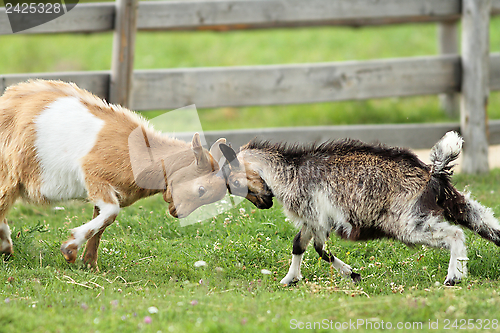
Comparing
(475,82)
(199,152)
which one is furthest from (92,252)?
(475,82)

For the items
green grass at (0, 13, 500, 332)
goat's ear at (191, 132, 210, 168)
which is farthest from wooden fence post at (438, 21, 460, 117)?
goat's ear at (191, 132, 210, 168)

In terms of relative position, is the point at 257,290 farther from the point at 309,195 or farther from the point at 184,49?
the point at 184,49

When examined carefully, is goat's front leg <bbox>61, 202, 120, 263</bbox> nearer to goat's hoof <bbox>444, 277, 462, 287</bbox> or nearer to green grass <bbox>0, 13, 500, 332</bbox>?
green grass <bbox>0, 13, 500, 332</bbox>

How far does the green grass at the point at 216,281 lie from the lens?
3350 millimetres

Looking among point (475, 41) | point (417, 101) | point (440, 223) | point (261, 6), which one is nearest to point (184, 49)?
point (417, 101)

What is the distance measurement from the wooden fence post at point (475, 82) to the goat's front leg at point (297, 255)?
4431 millimetres

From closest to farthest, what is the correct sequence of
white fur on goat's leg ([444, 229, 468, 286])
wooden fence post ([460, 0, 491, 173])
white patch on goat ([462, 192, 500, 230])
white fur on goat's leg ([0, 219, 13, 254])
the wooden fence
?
white fur on goat's leg ([444, 229, 468, 286])
white patch on goat ([462, 192, 500, 230])
white fur on goat's leg ([0, 219, 13, 254])
the wooden fence
wooden fence post ([460, 0, 491, 173])

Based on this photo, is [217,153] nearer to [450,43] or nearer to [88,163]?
[88,163]

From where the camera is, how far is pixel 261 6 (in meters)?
7.64

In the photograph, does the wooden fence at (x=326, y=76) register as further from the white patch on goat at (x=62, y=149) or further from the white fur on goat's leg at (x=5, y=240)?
the white fur on goat's leg at (x=5, y=240)

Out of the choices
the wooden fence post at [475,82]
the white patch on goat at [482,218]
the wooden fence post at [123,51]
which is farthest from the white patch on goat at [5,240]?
the wooden fence post at [475,82]

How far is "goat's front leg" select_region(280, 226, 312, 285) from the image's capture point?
4.55 meters

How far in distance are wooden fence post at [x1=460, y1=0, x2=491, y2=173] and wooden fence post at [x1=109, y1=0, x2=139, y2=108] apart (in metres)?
4.71

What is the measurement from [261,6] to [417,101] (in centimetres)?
720
